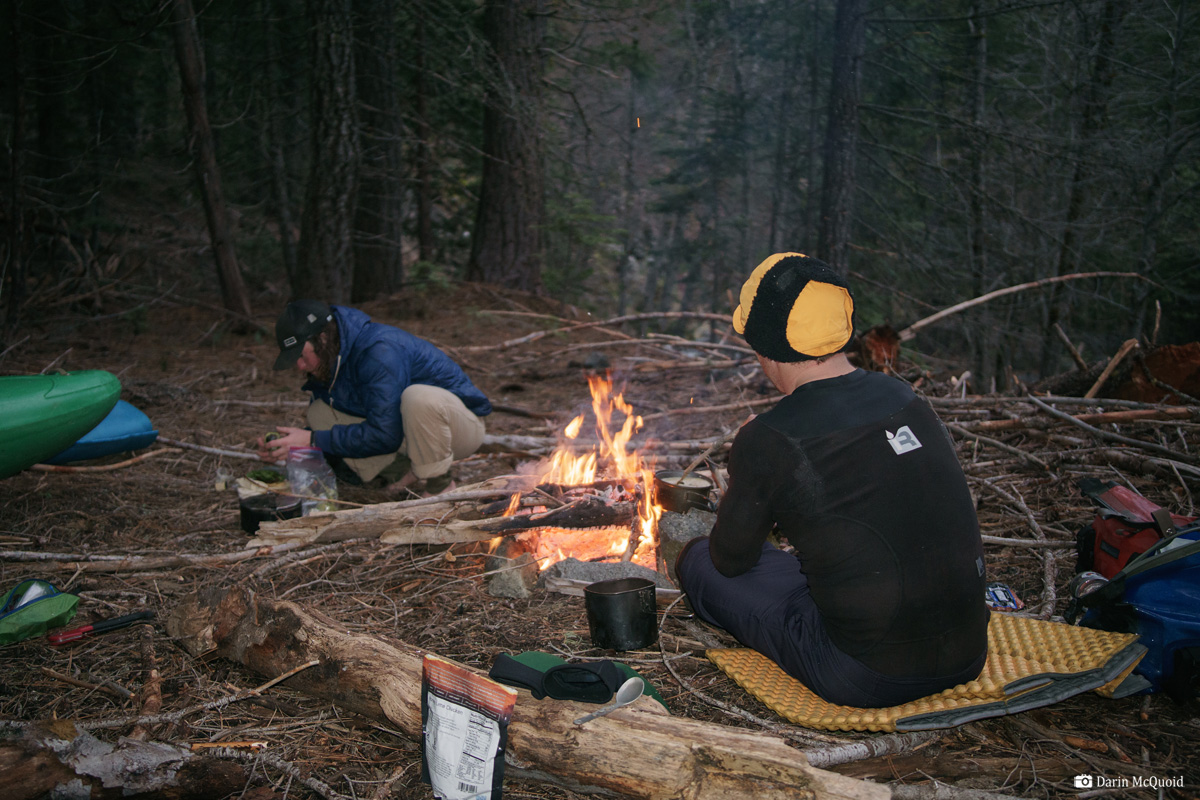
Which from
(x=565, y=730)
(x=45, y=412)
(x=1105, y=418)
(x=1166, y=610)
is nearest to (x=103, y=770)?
(x=565, y=730)

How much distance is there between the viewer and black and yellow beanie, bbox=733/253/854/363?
96.0 inches

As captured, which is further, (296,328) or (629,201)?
(629,201)

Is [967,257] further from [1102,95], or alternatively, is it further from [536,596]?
[536,596]

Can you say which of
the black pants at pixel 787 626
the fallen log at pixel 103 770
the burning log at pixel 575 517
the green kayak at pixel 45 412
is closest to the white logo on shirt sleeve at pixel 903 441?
the black pants at pixel 787 626

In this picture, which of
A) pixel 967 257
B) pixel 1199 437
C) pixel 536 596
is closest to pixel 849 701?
pixel 536 596

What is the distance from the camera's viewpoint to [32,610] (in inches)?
127

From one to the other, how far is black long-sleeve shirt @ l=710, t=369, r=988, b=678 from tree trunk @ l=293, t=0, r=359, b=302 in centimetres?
828

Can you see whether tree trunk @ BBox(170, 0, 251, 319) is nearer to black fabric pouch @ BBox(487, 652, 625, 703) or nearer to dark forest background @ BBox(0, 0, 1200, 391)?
dark forest background @ BBox(0, 0, 1200, 391)

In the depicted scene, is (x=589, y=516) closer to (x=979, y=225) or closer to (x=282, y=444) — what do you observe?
(x=282, y=444)

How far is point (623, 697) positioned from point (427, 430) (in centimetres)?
301

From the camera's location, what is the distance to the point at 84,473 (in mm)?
5273

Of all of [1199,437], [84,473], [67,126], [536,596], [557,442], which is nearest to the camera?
[536,596]

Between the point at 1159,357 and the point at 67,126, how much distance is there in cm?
1788

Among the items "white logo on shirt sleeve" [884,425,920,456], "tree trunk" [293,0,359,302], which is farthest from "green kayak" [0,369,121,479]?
"tree trunk" [293,0,359,302]
